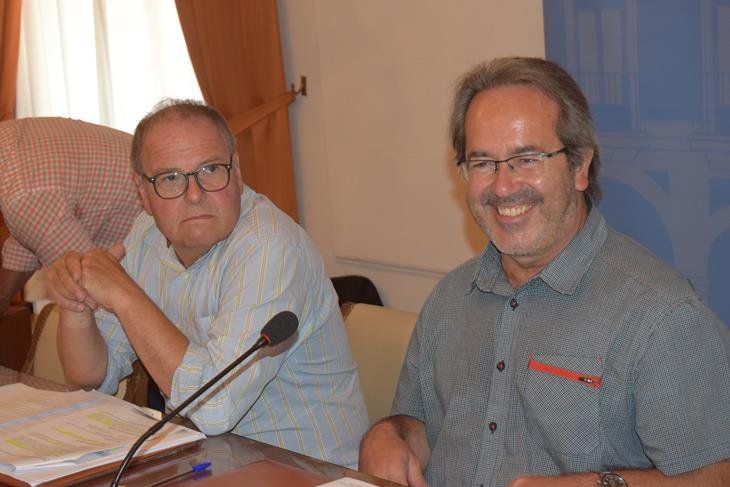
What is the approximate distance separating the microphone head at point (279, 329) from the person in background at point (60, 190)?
1877 mm

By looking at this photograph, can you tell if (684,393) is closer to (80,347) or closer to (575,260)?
(575,260)

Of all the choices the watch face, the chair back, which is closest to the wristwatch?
the watch face

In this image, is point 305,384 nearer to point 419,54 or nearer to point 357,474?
point 357,474

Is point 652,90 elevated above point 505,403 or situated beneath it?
elevated above

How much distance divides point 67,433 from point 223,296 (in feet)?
1.42

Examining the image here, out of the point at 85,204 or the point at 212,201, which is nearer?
the point at 212,201

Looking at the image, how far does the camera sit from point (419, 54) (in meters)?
4.38

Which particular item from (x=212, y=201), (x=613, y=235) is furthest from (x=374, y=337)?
(x=613, y=235)

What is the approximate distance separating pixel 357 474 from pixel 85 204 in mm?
2147

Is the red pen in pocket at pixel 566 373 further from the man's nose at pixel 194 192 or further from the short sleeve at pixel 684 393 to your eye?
the man's nose at pixel 194 192

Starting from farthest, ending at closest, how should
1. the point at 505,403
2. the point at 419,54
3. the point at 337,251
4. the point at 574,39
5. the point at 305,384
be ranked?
1. the point at 337,251
2. the point at 419,54
3. the point at 574,39
4. the point at 305,384
5. the point at 505,403

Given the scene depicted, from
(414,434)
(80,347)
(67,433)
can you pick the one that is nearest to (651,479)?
(414,434)

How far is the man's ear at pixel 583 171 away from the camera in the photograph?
2000mm

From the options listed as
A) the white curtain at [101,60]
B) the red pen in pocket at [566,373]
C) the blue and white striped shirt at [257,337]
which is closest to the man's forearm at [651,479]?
the red pen in pocket at [566,373]
